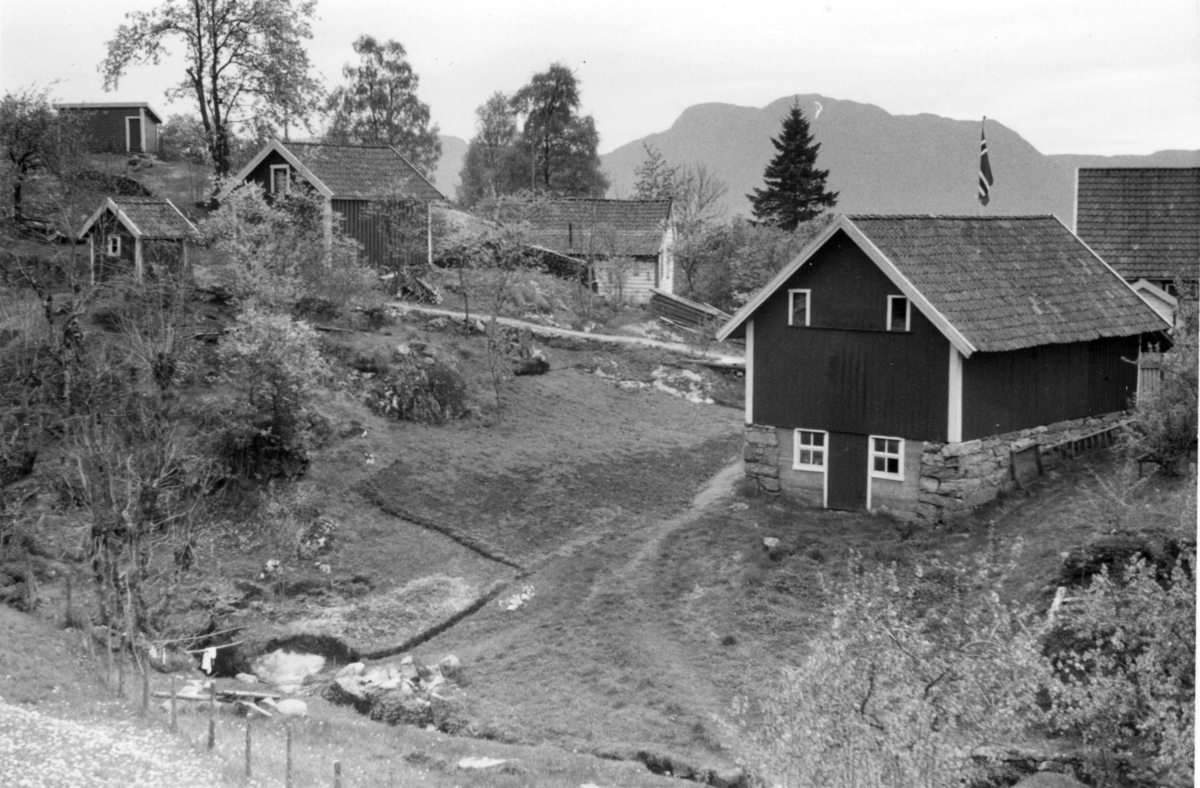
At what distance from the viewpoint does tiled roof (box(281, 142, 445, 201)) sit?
5206 centimetres

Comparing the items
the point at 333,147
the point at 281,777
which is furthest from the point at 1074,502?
the point at 333,147

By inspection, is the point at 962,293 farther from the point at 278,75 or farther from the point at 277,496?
the point at 278,75

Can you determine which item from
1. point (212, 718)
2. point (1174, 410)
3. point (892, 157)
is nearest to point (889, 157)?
point (892, 157)

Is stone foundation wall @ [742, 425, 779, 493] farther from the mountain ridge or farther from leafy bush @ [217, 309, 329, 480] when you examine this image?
the mountain ridge

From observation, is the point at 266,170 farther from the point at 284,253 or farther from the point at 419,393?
the point at 419,393

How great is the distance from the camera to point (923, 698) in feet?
52.6

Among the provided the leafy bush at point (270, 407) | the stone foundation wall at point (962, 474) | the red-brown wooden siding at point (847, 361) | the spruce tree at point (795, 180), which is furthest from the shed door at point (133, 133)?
the stone foundation wall at point (962, 474)

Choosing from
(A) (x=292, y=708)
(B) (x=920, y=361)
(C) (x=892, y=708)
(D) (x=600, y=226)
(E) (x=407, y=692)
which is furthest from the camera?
(D) (x=600, y=226)

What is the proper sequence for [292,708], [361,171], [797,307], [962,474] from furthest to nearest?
[361,171], [797,307], [962,474], [292,708]

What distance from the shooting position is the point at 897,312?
31609mm

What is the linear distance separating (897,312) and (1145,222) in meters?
15.5

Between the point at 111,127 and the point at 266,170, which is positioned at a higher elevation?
the point at 111,127

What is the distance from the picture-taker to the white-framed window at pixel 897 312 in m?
31.4

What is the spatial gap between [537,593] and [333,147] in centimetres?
2945
